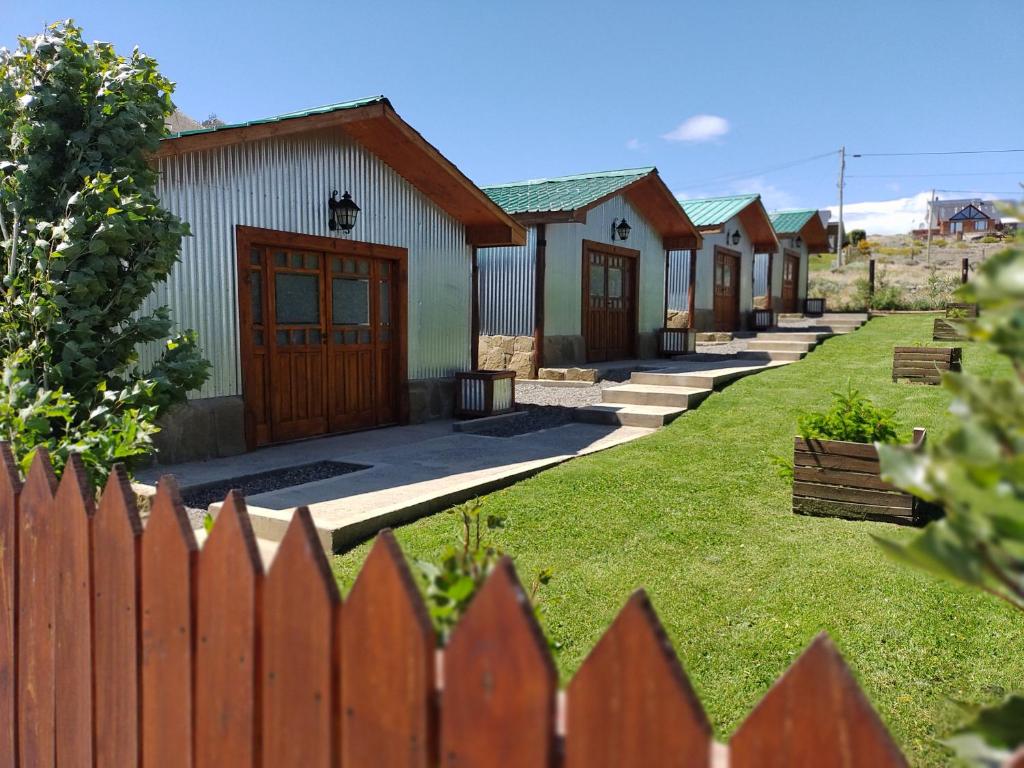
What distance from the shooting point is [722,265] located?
23078 millimetres

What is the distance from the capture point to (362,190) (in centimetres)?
973

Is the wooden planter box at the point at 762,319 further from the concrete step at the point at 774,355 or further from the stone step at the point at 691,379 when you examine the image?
the stone step at the point at 691,379

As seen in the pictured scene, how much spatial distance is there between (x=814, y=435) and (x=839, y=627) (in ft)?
7.52

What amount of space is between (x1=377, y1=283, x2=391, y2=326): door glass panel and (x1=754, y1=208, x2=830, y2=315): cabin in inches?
752

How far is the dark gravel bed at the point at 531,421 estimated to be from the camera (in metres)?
9.89

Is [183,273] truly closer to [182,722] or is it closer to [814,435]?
[814,435]

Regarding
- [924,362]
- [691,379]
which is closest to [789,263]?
[924,362]

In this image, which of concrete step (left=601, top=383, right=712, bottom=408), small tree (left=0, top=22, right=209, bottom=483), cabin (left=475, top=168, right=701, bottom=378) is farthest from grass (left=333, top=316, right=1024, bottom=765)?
cabin (left=475, top=168, right=701, bottom=378)

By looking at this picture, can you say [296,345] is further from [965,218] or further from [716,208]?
[965,218]

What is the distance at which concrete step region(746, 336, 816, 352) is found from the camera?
55.1 feet

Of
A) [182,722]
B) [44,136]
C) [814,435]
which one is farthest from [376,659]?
[814,435]

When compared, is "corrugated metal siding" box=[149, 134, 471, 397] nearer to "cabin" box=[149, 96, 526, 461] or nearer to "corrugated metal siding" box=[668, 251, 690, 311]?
"cabin" box=[149, 96, 526, 461]

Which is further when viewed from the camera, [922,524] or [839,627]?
[922,524]

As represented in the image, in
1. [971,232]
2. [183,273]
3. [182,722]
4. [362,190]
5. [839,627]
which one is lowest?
[839,627]
